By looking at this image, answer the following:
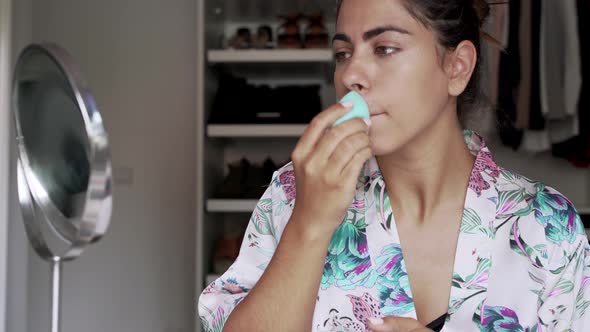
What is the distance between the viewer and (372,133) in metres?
0.91

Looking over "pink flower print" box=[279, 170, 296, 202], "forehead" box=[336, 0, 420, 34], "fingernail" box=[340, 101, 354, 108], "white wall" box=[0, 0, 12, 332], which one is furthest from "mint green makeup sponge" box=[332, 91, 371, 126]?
"white wall" box=[0, 0, 12, 332]

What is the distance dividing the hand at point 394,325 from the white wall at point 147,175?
235cm

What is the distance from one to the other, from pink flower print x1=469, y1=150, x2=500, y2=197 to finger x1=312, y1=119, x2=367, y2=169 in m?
0.32

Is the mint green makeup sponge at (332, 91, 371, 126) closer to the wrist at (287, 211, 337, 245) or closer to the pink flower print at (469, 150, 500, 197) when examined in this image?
the wrist at (287, 211, 337, 245)

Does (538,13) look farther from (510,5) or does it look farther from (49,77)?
(49,77)

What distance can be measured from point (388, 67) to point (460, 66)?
17 centimetres

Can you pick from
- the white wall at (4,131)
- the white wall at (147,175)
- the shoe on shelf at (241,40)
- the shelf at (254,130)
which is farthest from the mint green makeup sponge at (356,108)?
the white wall at (147,175)

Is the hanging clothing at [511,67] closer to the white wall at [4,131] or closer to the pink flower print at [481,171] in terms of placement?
the pink flower print at [481,171]

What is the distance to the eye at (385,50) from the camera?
911 millimetres

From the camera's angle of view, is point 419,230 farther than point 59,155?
Yes

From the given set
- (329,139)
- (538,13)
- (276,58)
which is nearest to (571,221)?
(329,139)

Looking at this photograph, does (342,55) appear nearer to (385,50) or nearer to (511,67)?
(385,50)

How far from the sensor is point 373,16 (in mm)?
916

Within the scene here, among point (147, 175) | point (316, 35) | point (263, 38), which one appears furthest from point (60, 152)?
point (147, 175)
